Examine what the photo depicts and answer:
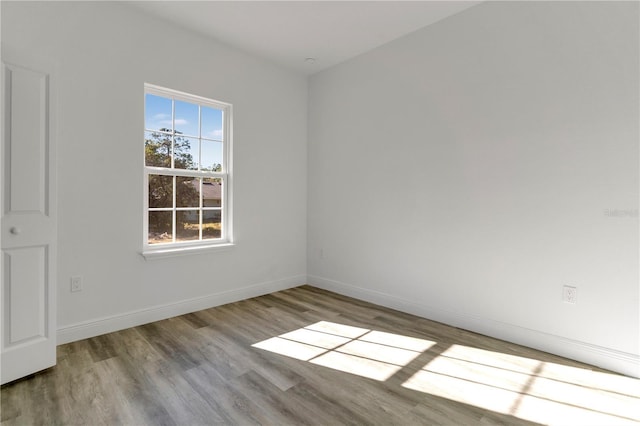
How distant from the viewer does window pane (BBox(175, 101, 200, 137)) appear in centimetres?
328

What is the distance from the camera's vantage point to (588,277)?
2328 mm

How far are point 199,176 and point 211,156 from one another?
0.91 ft

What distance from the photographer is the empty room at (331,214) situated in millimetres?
1979

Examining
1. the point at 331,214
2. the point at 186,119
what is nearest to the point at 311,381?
the point at 331,214

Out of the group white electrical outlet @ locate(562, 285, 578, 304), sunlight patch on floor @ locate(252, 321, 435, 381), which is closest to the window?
sunlight patch on floor @ locate(252, 321, 435, 381)

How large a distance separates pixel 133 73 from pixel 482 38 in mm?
3110

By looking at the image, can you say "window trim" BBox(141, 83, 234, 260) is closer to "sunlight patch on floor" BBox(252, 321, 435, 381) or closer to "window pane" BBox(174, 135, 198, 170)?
"window pane" BBox(174, 135, 198, 170)

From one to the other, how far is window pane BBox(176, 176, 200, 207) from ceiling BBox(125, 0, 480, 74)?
152cm

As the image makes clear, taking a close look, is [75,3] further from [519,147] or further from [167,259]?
[519,147]

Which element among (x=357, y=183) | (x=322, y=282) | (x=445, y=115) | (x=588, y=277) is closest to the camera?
(x=588, y=277)

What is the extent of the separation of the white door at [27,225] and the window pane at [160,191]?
96 cm

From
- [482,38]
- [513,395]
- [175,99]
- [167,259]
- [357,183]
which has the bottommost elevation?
[513,395]

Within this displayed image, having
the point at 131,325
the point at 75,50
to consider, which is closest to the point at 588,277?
the point at 131,325

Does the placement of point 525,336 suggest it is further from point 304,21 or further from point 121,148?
point 121,148
